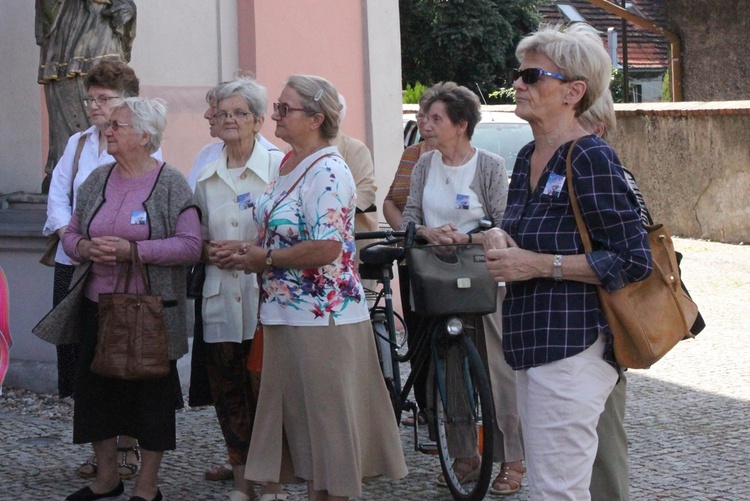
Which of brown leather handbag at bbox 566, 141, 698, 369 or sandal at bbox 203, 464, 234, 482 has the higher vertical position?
brown leather handbag at bbox 566, 141, 698, 369

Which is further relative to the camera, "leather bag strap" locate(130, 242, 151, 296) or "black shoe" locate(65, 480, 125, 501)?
"black shoe" locate(65, 480, 125, 501)

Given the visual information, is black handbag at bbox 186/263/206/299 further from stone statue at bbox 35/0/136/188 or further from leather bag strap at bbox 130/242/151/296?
stone statue at bbox 35/0/136/188

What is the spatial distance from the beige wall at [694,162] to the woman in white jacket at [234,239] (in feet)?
36.2

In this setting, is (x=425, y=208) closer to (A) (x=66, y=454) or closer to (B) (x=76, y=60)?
(A) (x=66, y=454)

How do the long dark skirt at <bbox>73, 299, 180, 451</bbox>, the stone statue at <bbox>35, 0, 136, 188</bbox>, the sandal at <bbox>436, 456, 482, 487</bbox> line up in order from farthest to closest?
the stone statue at <bbox>35, 0, 136, 188</bbox> → the sandal at <bbox>436, 456, 482, 487</bbox> → the long dark skirt at <bbox>73, 299, 180, 451</bbox>

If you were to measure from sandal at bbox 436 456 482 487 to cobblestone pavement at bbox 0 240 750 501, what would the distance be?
122 mm

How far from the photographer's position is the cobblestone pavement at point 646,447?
5.78m

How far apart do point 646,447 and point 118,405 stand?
2841mm

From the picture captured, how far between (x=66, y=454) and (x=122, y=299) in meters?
1.78

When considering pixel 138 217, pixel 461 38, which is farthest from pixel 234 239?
pixel 461 38

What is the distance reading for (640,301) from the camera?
139 inches

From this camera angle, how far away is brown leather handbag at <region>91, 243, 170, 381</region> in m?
5.17

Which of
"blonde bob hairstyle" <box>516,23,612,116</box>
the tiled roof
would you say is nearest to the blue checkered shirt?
"blonde bob hairstyle" <box>516,23,612,116</box>

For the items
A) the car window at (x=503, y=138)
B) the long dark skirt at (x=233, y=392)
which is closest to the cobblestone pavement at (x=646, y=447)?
the long dark skirt at (x=233, y=392)
